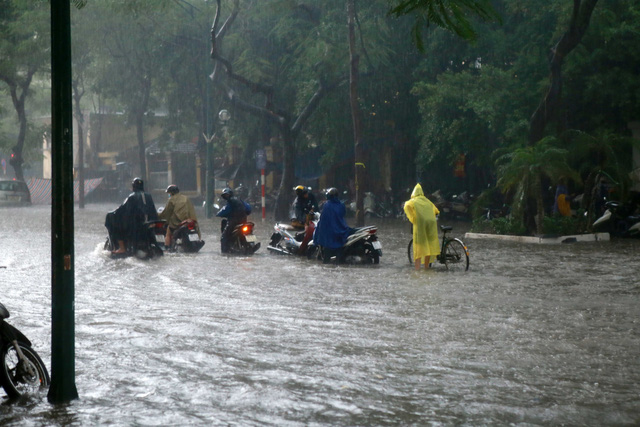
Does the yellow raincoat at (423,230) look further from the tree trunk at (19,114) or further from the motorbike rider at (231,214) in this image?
the tree trunk at (19,114)

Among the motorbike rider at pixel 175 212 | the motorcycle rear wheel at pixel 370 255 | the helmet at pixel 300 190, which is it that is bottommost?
the motorcycle rear wheel at pixel 370 255

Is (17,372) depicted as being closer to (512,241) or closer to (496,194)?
(512,241)

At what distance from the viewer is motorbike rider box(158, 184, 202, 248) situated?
19.2 meters

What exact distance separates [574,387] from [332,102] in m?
29.4

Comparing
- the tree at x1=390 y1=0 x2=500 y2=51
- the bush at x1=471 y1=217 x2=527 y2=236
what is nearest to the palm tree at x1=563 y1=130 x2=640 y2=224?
the bush at x1=471 y1=217 x2=527 y2=236

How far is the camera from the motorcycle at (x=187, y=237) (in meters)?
19.1

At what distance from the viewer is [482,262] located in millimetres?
16922

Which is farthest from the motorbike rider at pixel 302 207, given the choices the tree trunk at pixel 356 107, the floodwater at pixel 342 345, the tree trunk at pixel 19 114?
the tree trunk at pixel 19 114

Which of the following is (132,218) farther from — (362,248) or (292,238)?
(362,248)

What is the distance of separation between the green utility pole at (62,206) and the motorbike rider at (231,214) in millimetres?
12902

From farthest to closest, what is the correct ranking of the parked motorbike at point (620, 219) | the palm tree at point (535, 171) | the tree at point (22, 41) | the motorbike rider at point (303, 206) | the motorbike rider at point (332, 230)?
the tree at point (22, 41)
the parked motorbike at point (620, 219)
the palm tree at point (535, 171)
the motorbike rider at point (303, 206)
the motorbike rider at point (332, 230)

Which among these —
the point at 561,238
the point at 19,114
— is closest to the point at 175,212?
the point at 561,238

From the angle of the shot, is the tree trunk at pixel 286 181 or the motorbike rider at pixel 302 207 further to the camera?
the tree trunk at pixel 286 181

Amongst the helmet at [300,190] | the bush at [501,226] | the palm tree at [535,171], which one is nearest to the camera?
the helmet at [300,190]
